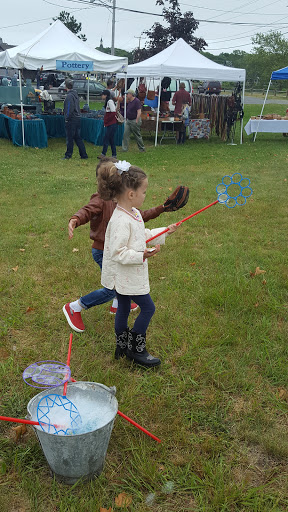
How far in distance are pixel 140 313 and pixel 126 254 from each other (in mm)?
552

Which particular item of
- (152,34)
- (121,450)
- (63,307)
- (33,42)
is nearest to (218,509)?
(121,450)

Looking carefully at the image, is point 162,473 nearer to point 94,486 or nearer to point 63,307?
point 94,486

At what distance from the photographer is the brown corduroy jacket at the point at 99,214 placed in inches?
123

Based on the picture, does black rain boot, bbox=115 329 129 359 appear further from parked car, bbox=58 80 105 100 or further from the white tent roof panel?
parked car, bbox=58 80 105 100

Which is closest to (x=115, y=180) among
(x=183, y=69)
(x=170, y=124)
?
(x=183, y=69)

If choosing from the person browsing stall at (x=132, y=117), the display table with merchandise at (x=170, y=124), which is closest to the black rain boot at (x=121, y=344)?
the person browsing stall at (x=132, y=117)

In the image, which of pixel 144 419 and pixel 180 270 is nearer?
pixel 144 419

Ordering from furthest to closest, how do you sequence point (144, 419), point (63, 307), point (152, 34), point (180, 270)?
1. point (152, 34)
2. point (180, 270)
3. point (63, 307)
4. point (144, 419)

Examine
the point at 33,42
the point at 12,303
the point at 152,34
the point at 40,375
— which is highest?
the point at 152,34

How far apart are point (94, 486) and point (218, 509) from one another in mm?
611

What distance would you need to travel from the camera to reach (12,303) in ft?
13.0

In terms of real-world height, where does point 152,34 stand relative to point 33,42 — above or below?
above

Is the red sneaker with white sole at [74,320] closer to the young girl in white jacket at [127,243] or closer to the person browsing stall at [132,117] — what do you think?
the young girl in white jacket at [127,243]

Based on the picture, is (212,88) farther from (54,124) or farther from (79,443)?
(79,443)
